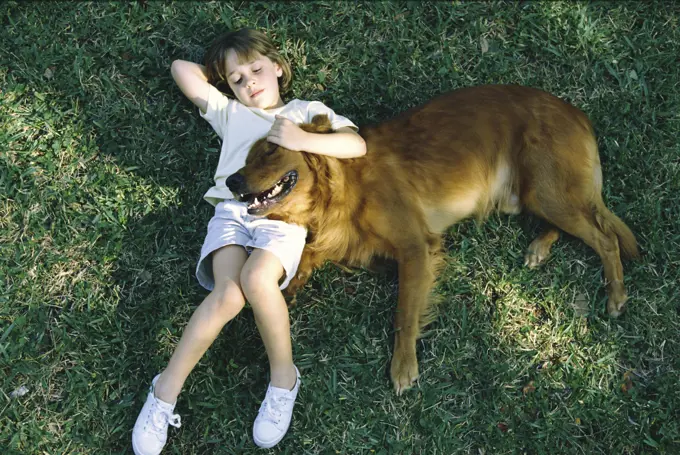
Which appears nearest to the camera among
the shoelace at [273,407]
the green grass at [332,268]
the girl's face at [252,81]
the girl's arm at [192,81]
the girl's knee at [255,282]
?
the girl's knee at [255,282]

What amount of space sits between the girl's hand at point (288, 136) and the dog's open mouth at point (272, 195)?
0.17m

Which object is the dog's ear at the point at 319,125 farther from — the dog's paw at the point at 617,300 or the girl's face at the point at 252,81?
the dog's paw at the point at 617,300

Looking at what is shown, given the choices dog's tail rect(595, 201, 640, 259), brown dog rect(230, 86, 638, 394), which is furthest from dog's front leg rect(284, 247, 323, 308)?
dog's tail rect(595, 201, 640, 259)

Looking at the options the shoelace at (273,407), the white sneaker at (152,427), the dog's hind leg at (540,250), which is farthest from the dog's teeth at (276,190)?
the dog's hind leg at (540,250)

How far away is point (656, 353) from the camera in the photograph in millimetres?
3834

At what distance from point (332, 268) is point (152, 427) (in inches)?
60.3

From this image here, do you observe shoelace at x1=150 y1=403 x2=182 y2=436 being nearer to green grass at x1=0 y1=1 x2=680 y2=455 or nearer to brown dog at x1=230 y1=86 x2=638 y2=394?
green grass at x1=0 y1=1 x2=680 y2=455

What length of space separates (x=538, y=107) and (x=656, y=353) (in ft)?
5.84

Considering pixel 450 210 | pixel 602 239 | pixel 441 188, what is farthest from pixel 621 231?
pixel 441 188

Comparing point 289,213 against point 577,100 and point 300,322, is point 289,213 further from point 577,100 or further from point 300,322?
point 577,100

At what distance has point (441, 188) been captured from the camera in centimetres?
396

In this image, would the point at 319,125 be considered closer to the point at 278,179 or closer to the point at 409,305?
the point at 278,179

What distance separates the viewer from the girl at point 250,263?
3.56m

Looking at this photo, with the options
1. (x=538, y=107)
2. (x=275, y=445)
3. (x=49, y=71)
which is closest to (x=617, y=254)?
(x=538, y=107)
